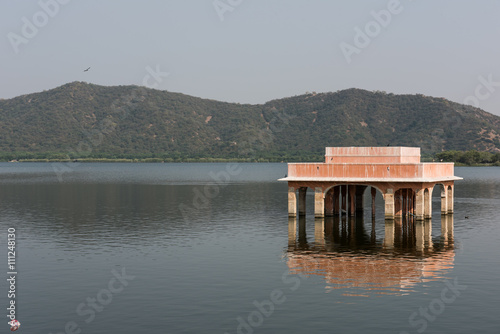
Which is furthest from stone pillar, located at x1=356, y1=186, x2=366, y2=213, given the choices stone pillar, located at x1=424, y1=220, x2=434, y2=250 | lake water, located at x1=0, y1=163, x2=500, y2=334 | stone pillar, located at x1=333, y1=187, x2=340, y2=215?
stone pillar, located at x1=424, y1=220, x2=434, y2=250

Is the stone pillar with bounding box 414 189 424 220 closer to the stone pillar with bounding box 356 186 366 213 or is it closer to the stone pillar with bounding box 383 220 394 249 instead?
the stone pillar with bounding box 383 220 394 249

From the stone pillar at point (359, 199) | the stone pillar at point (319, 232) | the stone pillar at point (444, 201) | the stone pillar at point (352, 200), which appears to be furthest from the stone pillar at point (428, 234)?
the stone pillar at point (359, 199)

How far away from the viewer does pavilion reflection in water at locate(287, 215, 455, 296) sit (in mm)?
37469

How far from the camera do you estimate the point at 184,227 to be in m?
64.9

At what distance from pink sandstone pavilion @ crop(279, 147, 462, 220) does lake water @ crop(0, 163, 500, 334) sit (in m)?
2.40

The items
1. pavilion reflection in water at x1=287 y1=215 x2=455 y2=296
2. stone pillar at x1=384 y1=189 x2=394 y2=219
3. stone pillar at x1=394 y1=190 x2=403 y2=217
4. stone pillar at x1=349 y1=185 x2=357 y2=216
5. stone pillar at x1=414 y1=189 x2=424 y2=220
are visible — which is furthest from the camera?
stone pillar at x1=349 y1=185 x2=357 y2=216

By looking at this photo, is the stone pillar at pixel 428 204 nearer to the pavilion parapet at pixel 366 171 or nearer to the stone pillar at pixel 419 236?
the pavilion parapet at pixel 366 171

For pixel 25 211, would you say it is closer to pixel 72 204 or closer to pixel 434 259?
pixel 72 204

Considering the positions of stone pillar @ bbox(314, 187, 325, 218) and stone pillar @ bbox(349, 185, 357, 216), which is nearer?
stone pillar @ bbox(314, 187, 325, 218)

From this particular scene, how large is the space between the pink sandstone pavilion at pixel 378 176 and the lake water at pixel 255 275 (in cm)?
240

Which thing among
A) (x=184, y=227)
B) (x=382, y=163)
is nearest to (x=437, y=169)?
(x=382, y=163)

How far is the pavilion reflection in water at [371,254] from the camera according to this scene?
37469mm

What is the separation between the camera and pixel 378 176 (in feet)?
197

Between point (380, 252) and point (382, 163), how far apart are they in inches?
566
